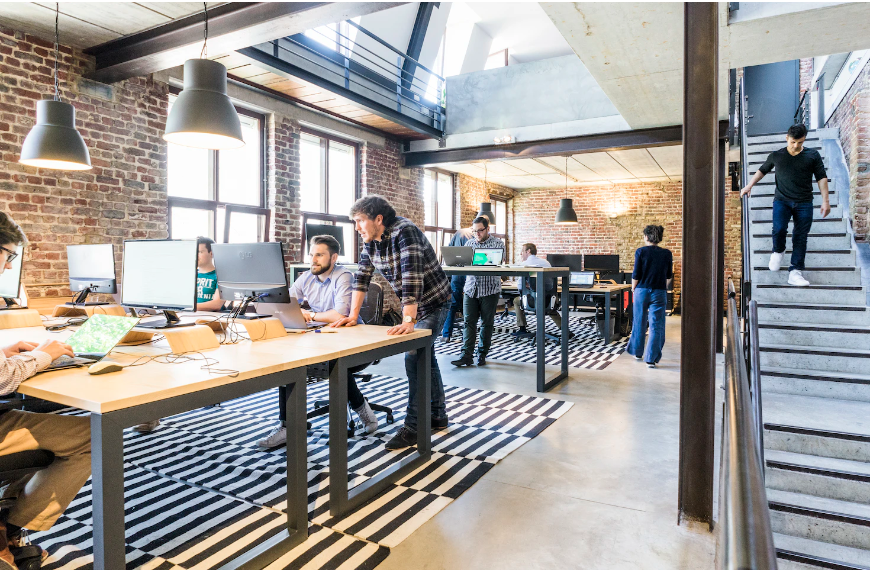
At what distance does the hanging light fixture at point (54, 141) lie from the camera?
3.27 meters

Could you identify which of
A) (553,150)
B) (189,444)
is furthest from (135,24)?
(553,150)

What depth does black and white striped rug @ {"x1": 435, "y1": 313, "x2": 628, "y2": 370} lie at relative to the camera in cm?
584

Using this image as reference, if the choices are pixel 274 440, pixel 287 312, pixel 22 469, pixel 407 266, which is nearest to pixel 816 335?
pixel 407 266

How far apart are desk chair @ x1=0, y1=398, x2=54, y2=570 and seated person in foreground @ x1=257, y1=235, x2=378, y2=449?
128 cm

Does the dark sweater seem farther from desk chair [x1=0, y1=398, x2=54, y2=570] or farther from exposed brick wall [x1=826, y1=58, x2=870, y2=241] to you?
desk chair [x1=0, y1=398, x2=54, y2=570]

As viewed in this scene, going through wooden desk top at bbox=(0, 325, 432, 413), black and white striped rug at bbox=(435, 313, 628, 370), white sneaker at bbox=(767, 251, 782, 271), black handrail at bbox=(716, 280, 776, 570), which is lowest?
black and white striped rug at bbox=(435, 313, 628, 370)

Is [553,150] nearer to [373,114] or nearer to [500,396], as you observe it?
[373,114]

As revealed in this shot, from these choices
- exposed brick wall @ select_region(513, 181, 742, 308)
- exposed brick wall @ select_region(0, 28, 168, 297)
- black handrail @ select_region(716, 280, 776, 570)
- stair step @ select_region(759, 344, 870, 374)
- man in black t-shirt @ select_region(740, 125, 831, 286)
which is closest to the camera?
black handrail @ select_region(716, 280, 776, 570)

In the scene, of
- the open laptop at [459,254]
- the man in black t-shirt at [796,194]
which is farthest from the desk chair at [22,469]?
the man in black t-shirt at [796,194]

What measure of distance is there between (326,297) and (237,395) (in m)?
1.54

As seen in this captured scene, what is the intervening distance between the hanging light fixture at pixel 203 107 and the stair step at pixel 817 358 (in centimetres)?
401

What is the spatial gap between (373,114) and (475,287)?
124 inches

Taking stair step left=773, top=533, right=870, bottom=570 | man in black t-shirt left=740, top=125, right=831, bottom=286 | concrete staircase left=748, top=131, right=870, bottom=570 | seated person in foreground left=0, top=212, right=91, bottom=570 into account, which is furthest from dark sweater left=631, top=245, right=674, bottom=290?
seated person in foreground left=0, top=212, right=91, bottom=570

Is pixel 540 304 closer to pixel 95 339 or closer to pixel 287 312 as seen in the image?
pixel 287 312
